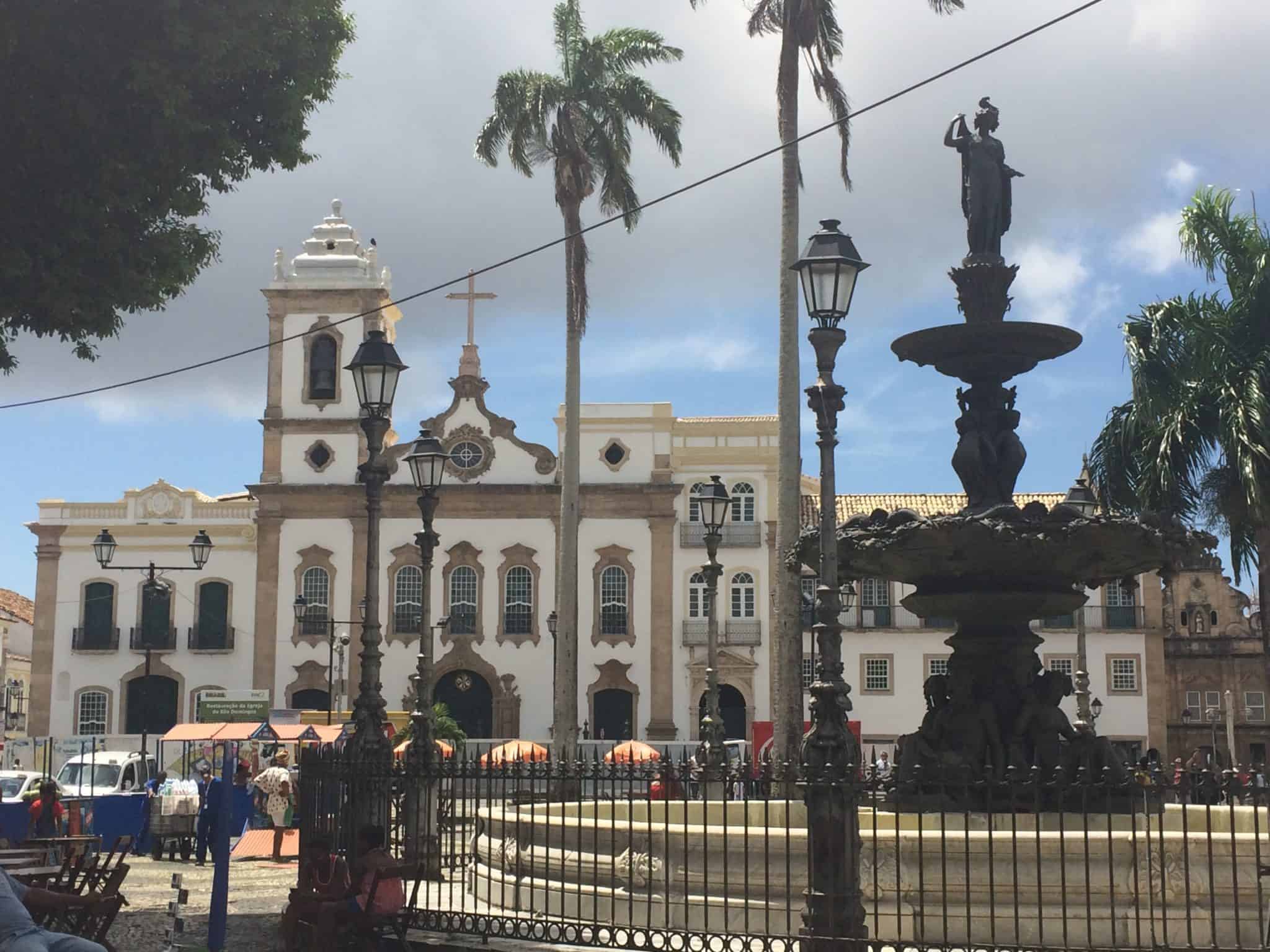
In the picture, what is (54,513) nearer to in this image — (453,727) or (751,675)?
(453,727)

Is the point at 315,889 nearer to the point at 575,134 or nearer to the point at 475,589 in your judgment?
the point at 575,134

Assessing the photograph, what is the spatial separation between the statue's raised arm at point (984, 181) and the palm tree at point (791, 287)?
7808 millimetres

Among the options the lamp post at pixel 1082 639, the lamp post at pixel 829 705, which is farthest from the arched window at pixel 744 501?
the lamp post at pixel 829 705

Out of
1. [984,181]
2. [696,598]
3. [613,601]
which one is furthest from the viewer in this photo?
[613,601]

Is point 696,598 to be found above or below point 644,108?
below

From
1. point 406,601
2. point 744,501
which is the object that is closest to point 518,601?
point 406,601

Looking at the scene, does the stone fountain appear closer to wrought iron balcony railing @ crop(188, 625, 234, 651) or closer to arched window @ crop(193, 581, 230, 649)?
wrought iron balcony railing @ crop(188, 625, 234, 651)

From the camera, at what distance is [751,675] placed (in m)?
48.0

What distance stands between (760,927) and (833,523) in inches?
104

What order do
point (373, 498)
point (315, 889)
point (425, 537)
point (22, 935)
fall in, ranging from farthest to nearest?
1. point (425, 537)
2. point (373, 498)
3. point (315, 889)
4. point (22, 935)

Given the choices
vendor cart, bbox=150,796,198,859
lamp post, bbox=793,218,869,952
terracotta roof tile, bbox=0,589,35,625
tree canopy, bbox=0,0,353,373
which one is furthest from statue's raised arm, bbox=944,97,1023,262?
terracotta roof tile, bbox=0,589,35,625

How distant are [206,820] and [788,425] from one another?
31.8 ft

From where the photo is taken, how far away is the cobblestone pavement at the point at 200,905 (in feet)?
43.1

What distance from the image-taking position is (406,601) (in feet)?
160
